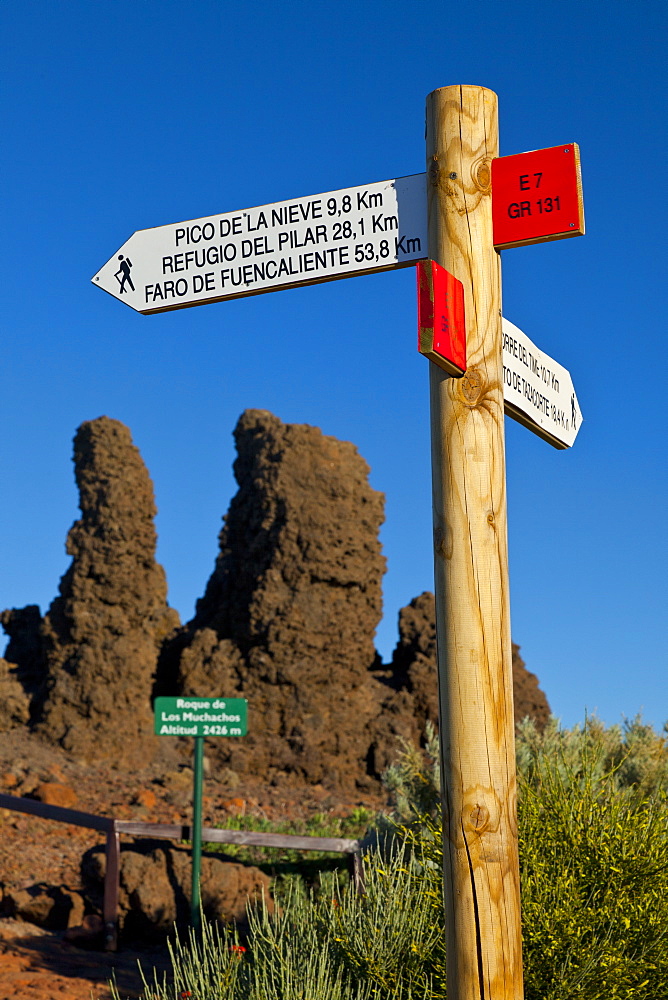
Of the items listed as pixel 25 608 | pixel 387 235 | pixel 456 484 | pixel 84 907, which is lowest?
pixel 84 907

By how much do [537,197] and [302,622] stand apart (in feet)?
55.2

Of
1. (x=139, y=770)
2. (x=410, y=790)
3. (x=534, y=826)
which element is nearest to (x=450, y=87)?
(x=534, y=826)

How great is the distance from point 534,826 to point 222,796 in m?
13.0

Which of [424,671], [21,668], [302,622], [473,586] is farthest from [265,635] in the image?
[473,586]

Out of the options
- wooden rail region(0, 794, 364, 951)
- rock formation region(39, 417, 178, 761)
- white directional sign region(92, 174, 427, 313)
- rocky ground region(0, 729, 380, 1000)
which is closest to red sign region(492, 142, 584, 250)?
white directional sign region(92, 174, 427, 313)

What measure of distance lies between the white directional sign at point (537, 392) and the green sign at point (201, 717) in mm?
7030

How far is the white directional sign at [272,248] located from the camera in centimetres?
327

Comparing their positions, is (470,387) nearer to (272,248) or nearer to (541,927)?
(272,248)

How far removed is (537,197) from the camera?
3078mm

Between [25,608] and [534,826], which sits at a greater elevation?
[25,608]

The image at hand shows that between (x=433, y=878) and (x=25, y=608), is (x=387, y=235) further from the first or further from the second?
(x=25, y=608)

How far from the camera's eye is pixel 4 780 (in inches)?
639

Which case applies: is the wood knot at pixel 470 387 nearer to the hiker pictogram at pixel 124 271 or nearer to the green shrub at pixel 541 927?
the hiker pictogram at pixel 124 271

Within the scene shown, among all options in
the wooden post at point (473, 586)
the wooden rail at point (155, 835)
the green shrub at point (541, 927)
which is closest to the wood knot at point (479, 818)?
the wooden post at point (473, 586)
